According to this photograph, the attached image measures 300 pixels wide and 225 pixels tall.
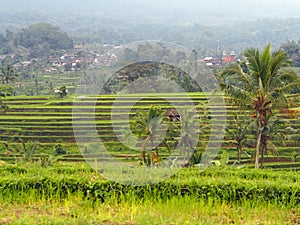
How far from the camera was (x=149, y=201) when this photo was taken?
4805mm

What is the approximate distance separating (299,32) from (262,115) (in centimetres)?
9251

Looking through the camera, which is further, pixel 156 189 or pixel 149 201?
pixel 156 189

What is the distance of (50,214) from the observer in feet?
13.7

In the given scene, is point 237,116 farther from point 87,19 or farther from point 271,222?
point 87,19

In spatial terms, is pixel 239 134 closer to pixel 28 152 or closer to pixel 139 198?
pixel 28 152

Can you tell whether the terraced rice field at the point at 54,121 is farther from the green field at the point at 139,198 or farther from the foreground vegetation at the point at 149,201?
the foreground vegetation at the point at 149,201

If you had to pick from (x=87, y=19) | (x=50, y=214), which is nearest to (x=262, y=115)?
(x=50, y=214)

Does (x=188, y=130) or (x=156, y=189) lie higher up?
(x=156, y=189)

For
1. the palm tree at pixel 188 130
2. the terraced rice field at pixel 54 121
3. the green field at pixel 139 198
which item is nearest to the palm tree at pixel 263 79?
the palm tree at pixel 188 130

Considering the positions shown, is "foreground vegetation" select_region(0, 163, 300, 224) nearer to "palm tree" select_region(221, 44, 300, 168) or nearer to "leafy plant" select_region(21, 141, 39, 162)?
"palm tree" select_region(221, 44, 300, 168)

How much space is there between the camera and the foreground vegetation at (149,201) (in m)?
4.07

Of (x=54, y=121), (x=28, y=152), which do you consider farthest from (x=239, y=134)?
(x=54, y=121)

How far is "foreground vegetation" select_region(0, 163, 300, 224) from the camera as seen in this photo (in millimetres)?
4074

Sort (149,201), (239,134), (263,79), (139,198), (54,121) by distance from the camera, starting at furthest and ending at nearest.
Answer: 1. (54,121)
2. (239,134)
3. (263,79)
4. (139,198)
5. (149,201)
